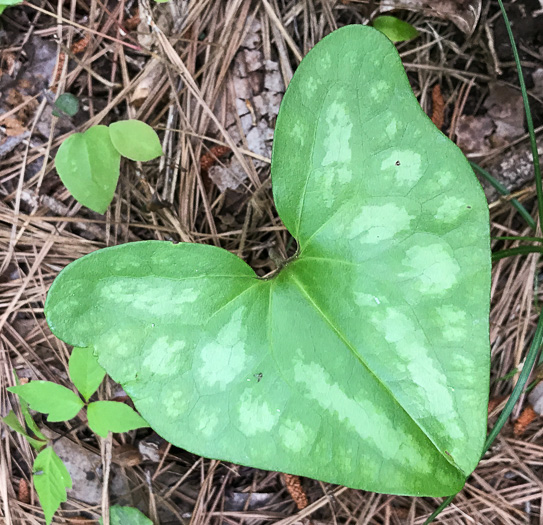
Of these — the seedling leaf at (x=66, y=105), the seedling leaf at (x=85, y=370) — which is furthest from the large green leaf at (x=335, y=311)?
the seedling leaf at (x=66, y=105)

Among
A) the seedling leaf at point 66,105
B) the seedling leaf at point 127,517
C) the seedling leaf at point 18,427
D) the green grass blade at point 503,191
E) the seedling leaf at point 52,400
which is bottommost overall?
the seedling leaf at point 127,517

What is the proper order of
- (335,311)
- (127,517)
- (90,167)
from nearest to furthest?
(335,311) → (90,167) → (127,517)

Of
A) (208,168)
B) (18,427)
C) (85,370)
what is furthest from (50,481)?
(208,168)

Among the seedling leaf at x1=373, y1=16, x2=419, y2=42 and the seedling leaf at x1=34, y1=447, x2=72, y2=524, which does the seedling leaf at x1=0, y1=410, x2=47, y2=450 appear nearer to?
the seedling leaf at x1=34, y1=447, x2=72, y2=524

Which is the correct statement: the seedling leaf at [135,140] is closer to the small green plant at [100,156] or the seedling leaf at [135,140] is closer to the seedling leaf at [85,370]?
the small green plant at [100,156]

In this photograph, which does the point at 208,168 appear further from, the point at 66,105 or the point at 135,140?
the point at 66,105

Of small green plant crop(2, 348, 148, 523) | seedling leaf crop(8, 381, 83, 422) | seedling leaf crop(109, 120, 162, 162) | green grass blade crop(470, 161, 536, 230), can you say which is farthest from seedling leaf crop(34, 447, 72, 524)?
green grass blade crop(470, 161, 536, 230)

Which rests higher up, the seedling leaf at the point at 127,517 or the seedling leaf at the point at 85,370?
the seedling leaf at the point at 85,370
